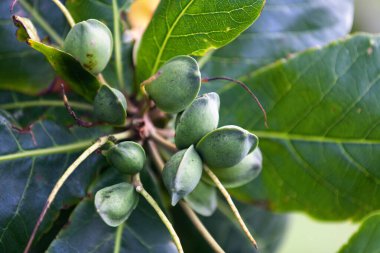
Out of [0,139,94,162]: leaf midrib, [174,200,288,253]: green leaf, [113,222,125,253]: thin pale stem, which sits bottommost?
[174,200,288,253]: green leaf

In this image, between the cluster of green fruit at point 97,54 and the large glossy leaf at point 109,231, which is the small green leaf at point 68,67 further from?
the large glossy leaf at point 109,231

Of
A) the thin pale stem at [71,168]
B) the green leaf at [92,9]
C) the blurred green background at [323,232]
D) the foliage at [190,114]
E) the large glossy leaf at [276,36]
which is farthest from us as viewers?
the blurred green background at [323,232]

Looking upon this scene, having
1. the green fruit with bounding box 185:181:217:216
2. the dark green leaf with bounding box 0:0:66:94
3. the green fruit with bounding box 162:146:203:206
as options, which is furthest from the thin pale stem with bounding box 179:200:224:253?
the dark green leaf with bounding box 0:0:66:94

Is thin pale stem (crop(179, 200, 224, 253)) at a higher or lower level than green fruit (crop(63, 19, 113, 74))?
lower

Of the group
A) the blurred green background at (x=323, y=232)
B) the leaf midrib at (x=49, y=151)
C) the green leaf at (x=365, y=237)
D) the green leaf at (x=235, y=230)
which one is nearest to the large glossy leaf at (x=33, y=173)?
the leaf midrib at (x=49, y=151)

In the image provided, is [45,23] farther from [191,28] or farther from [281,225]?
[281,225]

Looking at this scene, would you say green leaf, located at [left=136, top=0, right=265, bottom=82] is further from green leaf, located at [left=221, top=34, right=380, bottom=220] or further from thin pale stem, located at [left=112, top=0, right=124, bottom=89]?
green leaf, located at [left=221, top=34, right=380, bottom=220]

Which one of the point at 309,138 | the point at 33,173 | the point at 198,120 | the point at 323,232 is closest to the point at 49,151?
the point at 33,173

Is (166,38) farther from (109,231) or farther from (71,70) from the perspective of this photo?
(109,231)
